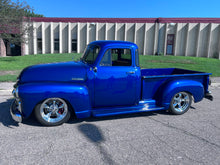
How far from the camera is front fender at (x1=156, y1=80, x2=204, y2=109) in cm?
497

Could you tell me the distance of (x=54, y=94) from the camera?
13.1 ft

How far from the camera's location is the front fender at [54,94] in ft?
12.8

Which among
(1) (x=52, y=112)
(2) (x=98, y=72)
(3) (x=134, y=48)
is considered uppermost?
(3) (x=134, y=48)

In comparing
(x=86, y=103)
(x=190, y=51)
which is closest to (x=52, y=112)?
(x=86, y=103)

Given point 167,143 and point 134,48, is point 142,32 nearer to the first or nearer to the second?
point 134,48

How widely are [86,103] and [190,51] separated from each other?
24698 mm

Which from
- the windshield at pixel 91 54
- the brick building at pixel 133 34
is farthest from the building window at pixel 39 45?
the windshield at pixel 91 54

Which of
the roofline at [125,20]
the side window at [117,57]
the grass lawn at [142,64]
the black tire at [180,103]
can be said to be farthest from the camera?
the roofline at [125,20]

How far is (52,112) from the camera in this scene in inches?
166

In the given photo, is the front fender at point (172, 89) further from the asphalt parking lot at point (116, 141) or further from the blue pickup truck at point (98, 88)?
the asphalt parking lot at point (116, 141)

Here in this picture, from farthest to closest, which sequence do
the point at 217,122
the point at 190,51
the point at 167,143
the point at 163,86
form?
1. the point at 190,51
2. the point at 163,86
3. the point at 217,122
4. the point at 167,143

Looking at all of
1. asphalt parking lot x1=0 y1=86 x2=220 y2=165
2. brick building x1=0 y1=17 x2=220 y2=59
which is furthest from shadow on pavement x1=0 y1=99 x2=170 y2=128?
brick building x1=0 y1=17 x2=220 y2=59

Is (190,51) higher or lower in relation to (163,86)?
higher

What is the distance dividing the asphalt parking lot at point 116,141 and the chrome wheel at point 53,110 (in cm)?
21
